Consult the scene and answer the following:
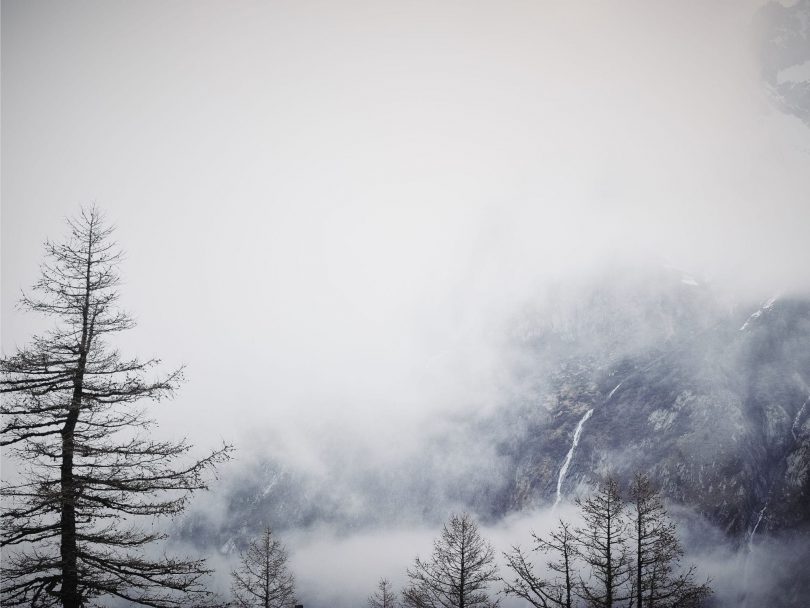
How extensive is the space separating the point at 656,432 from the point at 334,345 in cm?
14395

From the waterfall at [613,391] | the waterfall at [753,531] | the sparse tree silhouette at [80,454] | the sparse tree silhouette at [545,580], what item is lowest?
the waterfall at [753,531]

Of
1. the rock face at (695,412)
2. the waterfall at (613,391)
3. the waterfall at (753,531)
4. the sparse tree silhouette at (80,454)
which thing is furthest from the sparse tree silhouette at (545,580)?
the waterfall at (613,391)

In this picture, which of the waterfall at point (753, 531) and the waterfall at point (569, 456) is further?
the waterfall at point (569, 456)

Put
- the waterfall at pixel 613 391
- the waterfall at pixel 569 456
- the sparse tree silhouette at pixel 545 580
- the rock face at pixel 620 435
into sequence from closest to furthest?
the sparse tree silhouette at pixel 545 580
the rock face at pixel 620 435
the waterfall at pixel 569 456
the waterfall at pixel 613 391

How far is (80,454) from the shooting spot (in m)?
10.6

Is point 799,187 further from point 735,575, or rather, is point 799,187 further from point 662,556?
point 662,556

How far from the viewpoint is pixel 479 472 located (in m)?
105

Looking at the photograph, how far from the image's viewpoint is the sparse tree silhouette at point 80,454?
32.8ft

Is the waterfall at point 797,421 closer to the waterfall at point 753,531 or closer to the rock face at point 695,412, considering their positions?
the rock face at point 695,412

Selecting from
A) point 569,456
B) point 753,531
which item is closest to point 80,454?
point 753,531


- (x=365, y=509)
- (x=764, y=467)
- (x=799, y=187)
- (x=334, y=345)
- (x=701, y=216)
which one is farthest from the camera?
(x=334, y=345)

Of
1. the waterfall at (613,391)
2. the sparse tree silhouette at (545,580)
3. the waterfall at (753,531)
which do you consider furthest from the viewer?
the waterfall at (613,391)

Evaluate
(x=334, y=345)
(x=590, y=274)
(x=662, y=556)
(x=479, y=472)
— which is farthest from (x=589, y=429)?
(x=334, y=345)

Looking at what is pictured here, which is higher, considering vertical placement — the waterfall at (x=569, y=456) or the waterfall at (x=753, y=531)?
the waterfall at (x=569, y=456)
